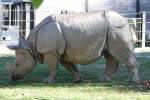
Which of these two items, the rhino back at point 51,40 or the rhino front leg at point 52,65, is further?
the rhino front leg at point 52,65

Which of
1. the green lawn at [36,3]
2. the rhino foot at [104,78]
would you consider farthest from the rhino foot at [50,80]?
the green lawn at [36,3]

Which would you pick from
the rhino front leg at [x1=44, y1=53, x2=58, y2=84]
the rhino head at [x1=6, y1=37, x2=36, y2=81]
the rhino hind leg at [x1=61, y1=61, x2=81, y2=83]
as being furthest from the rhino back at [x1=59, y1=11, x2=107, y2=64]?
the rhino head at [x1=6, y1=37, x2=36, y2=81]

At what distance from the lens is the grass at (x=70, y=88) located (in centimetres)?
807

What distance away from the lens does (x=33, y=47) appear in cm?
1026

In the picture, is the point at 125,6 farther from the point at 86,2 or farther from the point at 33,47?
the point at 33,47

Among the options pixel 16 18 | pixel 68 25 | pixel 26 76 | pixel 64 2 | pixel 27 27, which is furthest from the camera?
pixel 64 2

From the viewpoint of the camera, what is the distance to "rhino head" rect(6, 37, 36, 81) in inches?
405

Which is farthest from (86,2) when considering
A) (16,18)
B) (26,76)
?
(26,76)

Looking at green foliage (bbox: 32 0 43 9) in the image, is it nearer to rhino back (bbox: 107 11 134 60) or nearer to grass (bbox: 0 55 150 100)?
grass (bbox: 0 55 150 100)

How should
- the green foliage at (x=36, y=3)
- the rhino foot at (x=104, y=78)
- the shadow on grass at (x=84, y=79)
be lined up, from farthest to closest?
the rhino foot at (x=104, y=78)
the shadow on grass at (x=84, y=79)
the green foliage at (x=36, y=3)

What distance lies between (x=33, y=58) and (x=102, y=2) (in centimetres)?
1640

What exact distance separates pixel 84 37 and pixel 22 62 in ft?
4.56

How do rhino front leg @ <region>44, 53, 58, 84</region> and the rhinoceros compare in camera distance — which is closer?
the rhinoceros

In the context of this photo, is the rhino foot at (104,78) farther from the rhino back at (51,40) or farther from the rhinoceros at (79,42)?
the rhino back at (51,40)
